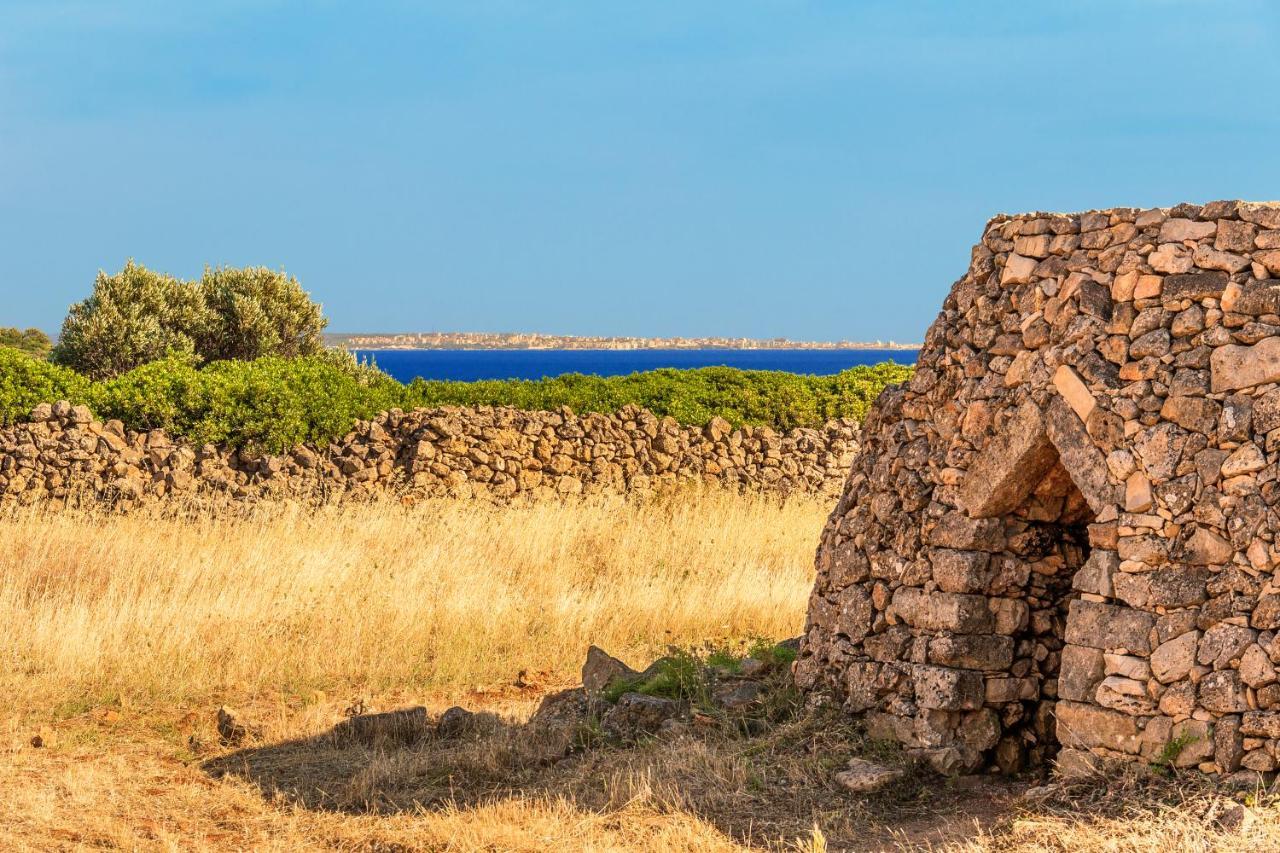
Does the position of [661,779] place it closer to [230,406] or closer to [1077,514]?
[1077,514]

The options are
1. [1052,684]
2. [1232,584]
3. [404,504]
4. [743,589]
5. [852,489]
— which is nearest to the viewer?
[1232,584]

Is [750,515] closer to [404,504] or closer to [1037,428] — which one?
[404,504]

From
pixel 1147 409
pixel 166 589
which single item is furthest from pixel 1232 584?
pixel 166 589

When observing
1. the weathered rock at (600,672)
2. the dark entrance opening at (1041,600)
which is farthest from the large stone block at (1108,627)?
the weathered rock at (600,672)

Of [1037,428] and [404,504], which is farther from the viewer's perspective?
[404,504]

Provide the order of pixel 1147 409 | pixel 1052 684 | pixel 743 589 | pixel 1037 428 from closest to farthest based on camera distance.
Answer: pixel 1147 409 → pixel 1037 428 → pixel 1052 684 → pixel 743 589

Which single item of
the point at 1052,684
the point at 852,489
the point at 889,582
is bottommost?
the point at 1052,684

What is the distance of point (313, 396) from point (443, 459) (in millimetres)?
1784

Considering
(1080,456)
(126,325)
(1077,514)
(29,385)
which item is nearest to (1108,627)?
(1080,456)

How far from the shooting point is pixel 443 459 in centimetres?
1573

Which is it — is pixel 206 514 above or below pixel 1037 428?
below

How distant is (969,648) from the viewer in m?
7.18

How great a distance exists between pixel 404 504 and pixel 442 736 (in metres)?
6.65

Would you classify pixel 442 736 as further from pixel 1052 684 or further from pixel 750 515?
pixel 750 515
